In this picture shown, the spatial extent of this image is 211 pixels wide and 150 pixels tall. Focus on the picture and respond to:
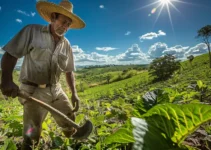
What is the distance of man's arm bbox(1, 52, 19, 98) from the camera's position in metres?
3.01

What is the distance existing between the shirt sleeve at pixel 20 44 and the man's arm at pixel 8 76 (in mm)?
90

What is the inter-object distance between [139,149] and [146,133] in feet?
0.32

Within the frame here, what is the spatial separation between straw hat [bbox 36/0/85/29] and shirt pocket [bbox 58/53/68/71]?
2.52 feet

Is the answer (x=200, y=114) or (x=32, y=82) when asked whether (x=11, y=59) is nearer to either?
(x=32, y=82)

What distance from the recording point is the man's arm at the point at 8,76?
9.86 feet

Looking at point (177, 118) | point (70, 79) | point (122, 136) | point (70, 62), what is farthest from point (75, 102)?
point (177, 118)

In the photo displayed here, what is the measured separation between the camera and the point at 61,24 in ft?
12.7

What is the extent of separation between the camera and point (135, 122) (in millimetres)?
883

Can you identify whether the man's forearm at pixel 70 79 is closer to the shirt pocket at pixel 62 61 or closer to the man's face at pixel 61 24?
the shirt pocket at pixel 62 61

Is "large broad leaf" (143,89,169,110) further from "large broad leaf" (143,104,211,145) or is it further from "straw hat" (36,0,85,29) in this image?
"straw hat" (36,0,85,29)

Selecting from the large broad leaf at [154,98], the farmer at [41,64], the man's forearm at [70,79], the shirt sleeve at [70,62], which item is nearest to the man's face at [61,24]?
the farmer at [41,64]

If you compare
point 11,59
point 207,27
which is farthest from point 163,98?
point 207,27

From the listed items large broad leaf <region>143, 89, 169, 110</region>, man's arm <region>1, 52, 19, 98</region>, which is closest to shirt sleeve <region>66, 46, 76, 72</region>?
man's arm <region>1, 52, 19, 98</region>

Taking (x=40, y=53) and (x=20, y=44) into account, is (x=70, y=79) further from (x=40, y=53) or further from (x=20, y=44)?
(x=20, y=44)
